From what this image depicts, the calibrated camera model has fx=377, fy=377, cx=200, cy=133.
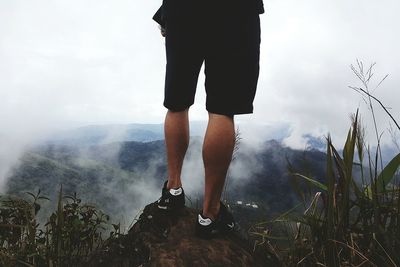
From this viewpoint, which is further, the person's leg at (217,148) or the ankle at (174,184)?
the ankle at (174,184)

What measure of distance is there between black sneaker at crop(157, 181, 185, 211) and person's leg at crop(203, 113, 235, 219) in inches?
15.4

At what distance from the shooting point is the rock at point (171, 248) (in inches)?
92.5

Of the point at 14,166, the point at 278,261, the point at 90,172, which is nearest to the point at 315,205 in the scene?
the point at 278,261

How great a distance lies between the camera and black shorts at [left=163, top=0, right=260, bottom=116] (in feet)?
7.40

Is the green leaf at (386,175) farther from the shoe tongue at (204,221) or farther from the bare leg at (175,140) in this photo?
the bare leg at (175,140)

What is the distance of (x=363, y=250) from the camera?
1.91 meters

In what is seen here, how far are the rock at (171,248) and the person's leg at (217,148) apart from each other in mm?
396

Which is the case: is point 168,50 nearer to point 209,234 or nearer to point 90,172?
point 209,234

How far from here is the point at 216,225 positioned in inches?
99.8

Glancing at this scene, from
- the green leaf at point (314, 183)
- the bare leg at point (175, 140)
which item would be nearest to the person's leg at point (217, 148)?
the bare leg at point (175, 140)

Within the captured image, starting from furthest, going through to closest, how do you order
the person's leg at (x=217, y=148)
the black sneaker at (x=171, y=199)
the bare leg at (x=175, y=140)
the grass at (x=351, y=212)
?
the black sneaker at (x=171, y=199)
the bare leg at (x=175, y=140)
the person's leg at (x=217, y=148)
the grass at (x=351, y=212)

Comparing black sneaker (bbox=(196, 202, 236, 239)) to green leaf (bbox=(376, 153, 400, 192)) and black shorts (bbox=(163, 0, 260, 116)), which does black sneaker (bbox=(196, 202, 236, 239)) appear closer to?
black shorts (bbox=(163, 0, 260, 116))

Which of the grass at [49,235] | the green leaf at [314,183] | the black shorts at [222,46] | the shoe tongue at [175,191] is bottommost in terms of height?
the grass at [49,235]

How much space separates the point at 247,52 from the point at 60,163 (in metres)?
154
